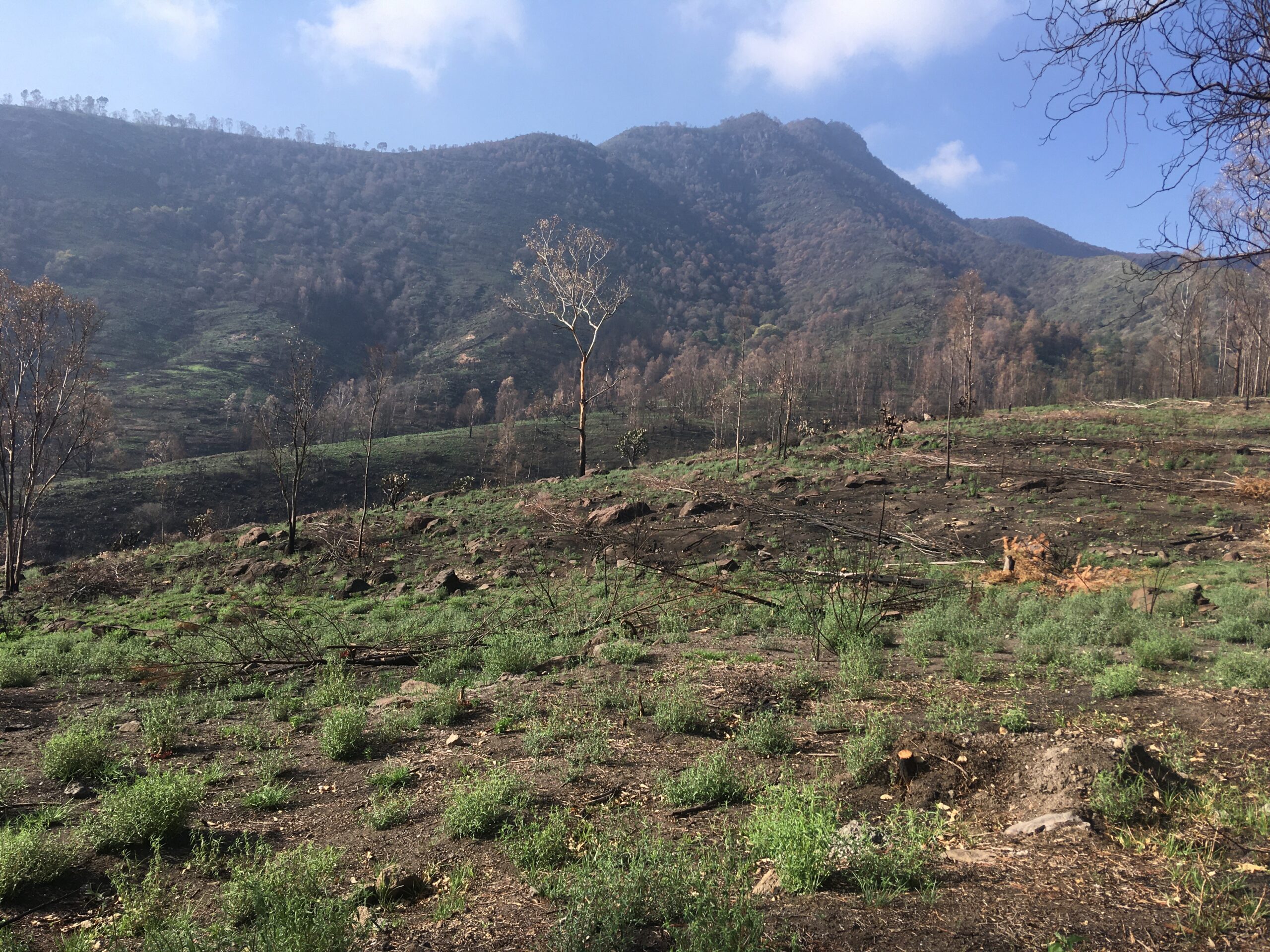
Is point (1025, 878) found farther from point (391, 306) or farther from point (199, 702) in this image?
point (391, 306)

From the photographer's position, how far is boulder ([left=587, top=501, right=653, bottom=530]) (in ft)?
61.3

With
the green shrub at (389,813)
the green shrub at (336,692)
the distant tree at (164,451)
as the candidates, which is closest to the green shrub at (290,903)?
the green shrub at (389,813)

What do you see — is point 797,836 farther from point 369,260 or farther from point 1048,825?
point 369,260

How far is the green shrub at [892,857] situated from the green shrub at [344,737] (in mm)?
4388

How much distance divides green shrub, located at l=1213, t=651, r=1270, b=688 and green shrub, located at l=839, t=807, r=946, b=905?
4.18 meters

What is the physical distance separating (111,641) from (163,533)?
30705mm

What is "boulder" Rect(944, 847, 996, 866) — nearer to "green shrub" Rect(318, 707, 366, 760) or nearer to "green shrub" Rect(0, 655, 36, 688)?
"green shrub" Rect(318, 707, 366, 760)

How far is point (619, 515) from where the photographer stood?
18859mm

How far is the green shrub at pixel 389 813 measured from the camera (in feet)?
14.5

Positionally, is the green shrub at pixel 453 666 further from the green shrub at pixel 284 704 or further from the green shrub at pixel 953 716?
the green shrub at pixel 953 716

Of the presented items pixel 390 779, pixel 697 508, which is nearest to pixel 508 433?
pixel 697 508

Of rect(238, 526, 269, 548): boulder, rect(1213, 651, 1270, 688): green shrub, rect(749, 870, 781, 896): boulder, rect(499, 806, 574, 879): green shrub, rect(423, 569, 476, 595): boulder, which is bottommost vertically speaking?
rect(238, 526, 269, 548): boulder

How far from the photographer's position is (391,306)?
114 meters

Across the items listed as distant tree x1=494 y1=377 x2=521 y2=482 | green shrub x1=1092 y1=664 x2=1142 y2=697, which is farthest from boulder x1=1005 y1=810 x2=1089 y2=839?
distant tree x1=494 y1=377 x2=521 y2=482
